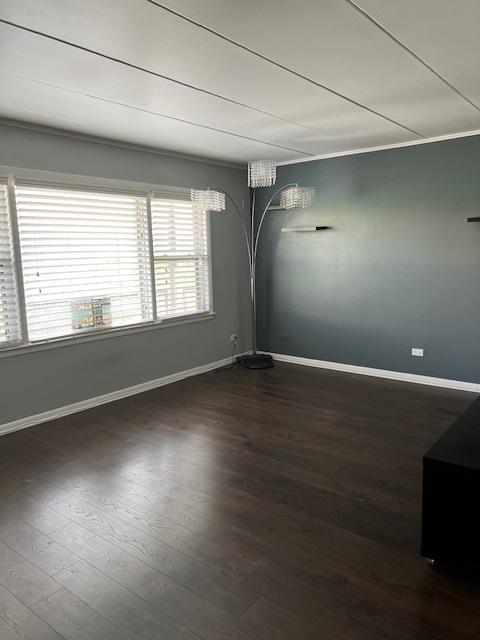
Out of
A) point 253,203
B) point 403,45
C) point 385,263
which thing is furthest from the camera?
point 253,203

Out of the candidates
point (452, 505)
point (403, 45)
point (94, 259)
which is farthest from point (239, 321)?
point (452, 505)

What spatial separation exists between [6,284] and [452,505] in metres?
3.50

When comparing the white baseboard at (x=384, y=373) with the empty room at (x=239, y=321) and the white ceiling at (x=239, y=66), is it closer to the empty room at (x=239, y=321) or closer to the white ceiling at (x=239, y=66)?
the empty room at (x=239, y=321)

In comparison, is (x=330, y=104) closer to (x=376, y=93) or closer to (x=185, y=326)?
(x=376, y=93)

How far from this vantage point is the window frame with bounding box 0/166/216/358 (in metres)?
3.75

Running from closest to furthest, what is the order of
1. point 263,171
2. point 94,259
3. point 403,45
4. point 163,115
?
point 403,45 → point 163,115 → point 263,171 → point 94,259

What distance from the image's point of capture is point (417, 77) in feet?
9.52

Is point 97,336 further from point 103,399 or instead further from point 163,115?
point 163,115

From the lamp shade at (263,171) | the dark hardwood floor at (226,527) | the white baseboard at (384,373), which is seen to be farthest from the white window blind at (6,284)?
the white baseboard at (384,373)

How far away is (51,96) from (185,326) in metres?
2.82

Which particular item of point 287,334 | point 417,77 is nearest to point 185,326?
point 287,334

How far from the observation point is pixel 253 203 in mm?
6102

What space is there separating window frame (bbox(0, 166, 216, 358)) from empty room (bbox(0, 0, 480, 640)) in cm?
2

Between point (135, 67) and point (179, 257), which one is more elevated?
point (135, 67)
